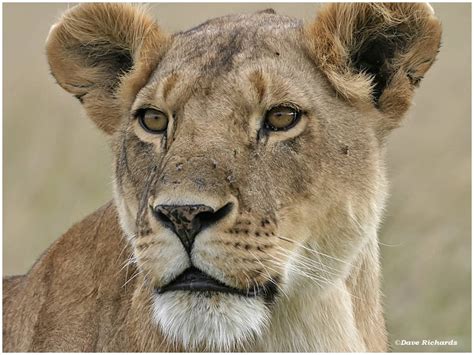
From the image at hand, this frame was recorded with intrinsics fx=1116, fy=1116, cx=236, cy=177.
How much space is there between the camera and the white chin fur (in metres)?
3.69

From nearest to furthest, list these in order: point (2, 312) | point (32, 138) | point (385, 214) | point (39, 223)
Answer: point (385, 214) < point (2, 312) < point (39, 223) < point (32, 138)

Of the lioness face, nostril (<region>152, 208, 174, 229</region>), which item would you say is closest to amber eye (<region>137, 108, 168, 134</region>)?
the lioness face

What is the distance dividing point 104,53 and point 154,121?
62 cm

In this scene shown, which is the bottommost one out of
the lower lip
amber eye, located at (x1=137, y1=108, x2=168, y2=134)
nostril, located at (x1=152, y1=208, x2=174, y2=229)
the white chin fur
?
the white chin fur

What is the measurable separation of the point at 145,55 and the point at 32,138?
844 centimetres

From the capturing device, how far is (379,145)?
Answer: 4246 mm

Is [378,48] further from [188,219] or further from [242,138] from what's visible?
[188,219]

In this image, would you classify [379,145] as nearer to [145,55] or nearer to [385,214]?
[385,214]

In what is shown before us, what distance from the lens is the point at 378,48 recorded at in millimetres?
4328

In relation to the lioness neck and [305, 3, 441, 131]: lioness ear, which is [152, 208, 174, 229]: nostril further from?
[305, 3, 441, 131]: lioness ear

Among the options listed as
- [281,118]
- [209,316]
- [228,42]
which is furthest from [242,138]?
[209,316]

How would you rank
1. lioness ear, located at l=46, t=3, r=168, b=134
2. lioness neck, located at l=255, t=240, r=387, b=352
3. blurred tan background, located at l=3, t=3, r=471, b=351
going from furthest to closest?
blurred tan background, located at l=3, t=3, r=471, b=351, lioness ear, located at l=46, t=3, r=168, b=134, lioness neck, located at l=255, t=240, r=387, b=352

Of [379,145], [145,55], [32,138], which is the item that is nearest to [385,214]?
[379,145]

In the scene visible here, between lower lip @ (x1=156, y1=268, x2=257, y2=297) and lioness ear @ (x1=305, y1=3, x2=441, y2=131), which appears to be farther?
lioness ear @ (x1=305, y1=3, x2=441, y2=131)
